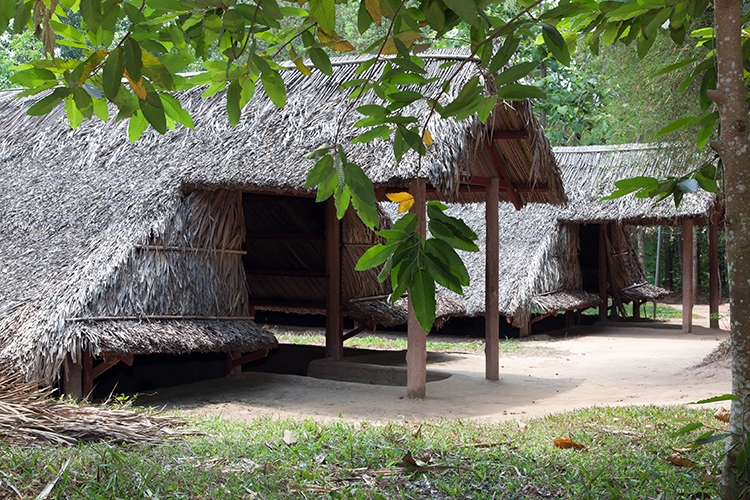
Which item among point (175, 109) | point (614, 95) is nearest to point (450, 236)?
point (175, 109)

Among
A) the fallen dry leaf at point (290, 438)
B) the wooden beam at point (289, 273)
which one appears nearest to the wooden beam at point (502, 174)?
the wooden beam at point (289, 273)

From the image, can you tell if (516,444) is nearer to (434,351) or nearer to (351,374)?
(351,374)

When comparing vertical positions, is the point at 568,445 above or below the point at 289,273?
below

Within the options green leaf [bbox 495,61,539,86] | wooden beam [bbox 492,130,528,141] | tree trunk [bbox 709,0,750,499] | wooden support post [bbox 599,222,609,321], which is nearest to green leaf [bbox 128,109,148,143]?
green leaf [bbox 495,61,539,86]

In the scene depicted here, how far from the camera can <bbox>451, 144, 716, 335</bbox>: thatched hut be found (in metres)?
13.5

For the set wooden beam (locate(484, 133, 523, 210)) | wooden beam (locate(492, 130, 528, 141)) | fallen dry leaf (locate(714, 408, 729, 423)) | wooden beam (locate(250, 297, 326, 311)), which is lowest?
fallen dry leaf (locate(714, 408, 729, 423))

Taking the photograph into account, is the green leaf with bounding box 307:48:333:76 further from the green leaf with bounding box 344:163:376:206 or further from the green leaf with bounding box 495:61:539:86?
the green leaf with bounding box 495:61:539:86

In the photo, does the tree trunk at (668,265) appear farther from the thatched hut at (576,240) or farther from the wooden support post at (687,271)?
the wooden support post at (687,271)

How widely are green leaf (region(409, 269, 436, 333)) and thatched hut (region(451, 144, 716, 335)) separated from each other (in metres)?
10.5

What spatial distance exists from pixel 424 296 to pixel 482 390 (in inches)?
251

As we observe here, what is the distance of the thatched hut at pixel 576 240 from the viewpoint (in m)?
13.5

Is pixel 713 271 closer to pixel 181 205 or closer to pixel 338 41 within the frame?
pixel 181 205

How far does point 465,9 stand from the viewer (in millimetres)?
1905

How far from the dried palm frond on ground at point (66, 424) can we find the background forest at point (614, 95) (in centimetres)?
521
